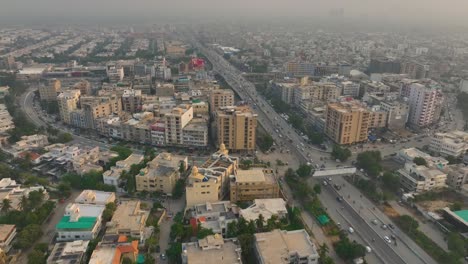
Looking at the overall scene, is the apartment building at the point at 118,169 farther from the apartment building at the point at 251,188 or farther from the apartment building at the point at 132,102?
the apartment building at the point at 132,102

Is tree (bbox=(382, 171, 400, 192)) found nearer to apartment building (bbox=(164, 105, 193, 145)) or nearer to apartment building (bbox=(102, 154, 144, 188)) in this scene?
apartment building (bbox=(164, 105, 193, 145))

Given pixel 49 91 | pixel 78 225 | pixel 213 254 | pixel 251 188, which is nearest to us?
pixel 213 254

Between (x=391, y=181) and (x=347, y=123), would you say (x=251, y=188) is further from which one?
(x=347, y=123)

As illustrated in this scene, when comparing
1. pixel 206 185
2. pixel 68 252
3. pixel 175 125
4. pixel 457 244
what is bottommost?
pixel 68 252

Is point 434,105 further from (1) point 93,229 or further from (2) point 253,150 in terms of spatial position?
(1) point 93,229

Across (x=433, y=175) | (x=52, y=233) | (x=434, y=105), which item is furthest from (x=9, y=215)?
(x=434, y=105)

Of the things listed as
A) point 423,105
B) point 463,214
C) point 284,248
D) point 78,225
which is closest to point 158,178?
point 78,225
